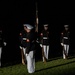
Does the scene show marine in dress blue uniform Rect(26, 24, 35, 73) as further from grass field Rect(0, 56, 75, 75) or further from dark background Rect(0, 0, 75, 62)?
dark background Rect(0, 0, 75, 62)

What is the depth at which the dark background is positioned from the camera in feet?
86.0

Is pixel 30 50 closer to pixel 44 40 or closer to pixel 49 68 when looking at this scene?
pixel 49 68

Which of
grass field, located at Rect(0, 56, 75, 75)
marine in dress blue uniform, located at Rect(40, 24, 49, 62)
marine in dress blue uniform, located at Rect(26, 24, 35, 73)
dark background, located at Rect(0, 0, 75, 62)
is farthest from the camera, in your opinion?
dark background, located at Rect(0, 0, 75, 62)

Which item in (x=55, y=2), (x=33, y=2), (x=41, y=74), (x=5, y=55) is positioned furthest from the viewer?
(x=55, y=2)

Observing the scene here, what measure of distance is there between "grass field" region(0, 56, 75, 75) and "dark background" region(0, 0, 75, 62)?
3.21 meters

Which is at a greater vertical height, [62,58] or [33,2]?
[33,2]

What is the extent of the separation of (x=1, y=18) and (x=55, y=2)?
4.85 metres

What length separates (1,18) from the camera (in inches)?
1030

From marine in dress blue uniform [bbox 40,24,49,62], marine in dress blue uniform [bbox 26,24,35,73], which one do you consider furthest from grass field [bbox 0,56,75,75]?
marine in dress blue uniform [bbox 40,24,49,62]

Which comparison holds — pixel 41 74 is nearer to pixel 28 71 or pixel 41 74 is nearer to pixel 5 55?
pixel 28 71

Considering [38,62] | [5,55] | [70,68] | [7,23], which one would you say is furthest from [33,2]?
[70,68]

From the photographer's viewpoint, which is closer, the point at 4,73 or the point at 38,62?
the point at 4,73

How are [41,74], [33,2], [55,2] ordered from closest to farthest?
[41,74]
[33,2]
[55,2]

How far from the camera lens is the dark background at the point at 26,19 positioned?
86.0ft
